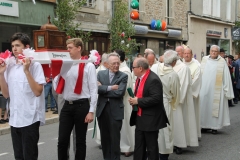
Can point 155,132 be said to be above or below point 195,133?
above

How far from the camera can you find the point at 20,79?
4.19 m

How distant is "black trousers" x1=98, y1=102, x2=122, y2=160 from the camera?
5.79m

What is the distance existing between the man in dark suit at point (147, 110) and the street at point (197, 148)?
143 centimetres

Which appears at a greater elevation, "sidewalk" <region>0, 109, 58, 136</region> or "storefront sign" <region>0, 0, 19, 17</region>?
"storefront sign" <region>0, 0, 19, 17</region>

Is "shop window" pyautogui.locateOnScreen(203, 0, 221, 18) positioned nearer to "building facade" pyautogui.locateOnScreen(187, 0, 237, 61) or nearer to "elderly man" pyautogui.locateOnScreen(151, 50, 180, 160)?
"building facade" pyautogui.locateOnScreen(187, 0, 237, 61)

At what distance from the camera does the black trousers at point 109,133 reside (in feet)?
19.0

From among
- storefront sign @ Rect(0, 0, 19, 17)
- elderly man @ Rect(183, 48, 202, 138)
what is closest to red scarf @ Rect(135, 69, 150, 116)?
elderly man @ Rect(183, 48, 202, 138)

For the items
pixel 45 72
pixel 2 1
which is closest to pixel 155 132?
pixel 45 72

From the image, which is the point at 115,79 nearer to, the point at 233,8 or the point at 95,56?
the point at 95,56

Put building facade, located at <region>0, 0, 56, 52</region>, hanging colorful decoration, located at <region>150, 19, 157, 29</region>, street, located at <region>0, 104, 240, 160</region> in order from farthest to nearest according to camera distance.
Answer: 1. hanging colorful decoration, located at <region>150, 19, 157, 29</region>
2. building facade, located at <region>0, 0, 56, 52</region>
3. street, located at <region>0, 104, 240, 160</region>

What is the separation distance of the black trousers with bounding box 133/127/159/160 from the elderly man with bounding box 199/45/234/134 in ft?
12.8

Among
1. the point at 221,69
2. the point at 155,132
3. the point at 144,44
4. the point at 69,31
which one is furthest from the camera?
the point at 144,44

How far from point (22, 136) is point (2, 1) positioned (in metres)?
9.11

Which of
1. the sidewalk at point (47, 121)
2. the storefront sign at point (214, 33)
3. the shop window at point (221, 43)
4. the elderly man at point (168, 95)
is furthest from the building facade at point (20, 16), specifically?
the shop window at point (221, 43)
